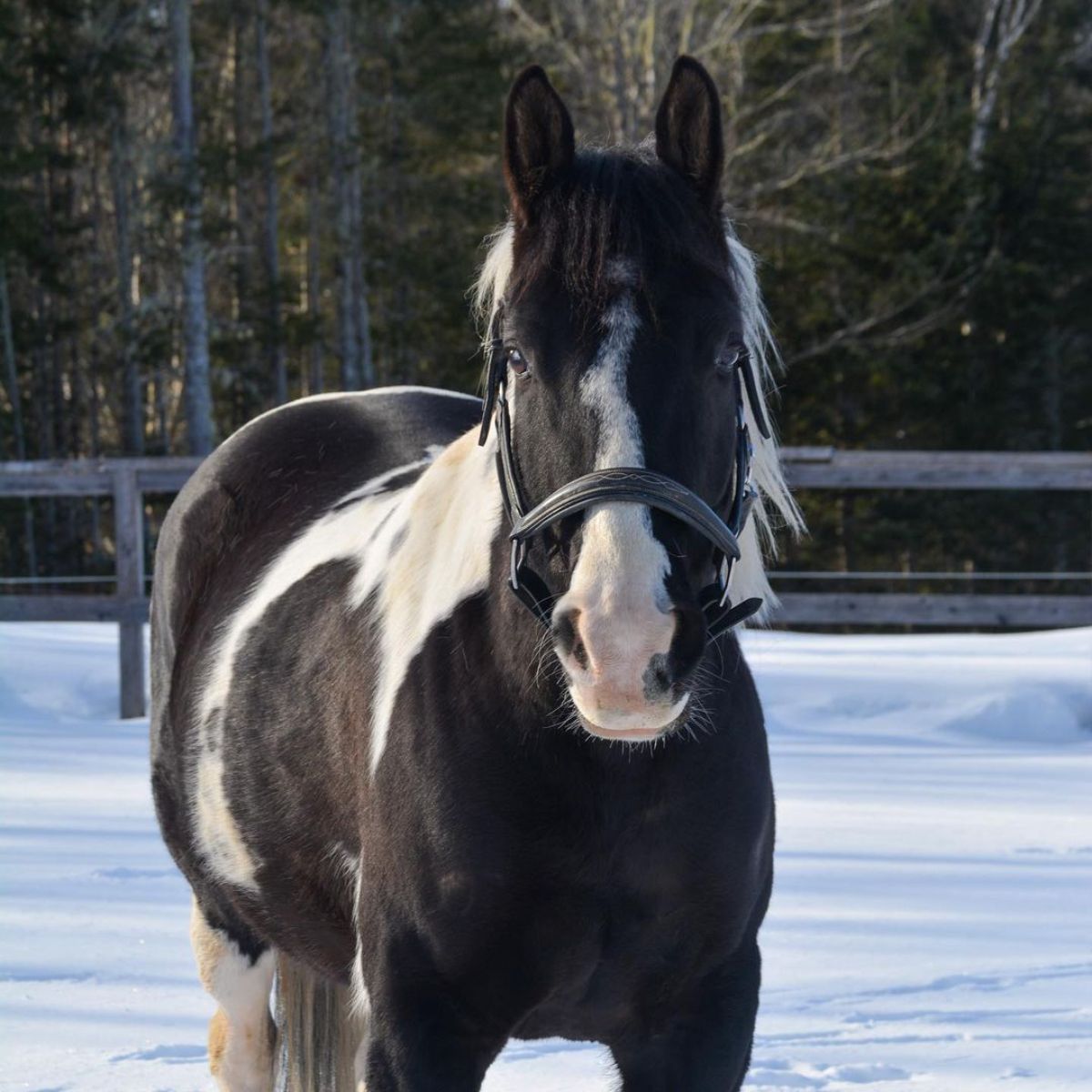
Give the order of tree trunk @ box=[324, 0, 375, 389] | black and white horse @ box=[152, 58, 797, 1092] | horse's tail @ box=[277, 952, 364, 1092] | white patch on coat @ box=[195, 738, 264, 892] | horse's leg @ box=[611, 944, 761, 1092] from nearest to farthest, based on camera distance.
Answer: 1. black and white horse @ box=[152, 58, 797, 1092]
2. horse's leg @ box=[611, 944, 761, 1092]
3. white patch on coat @ box=[195, 738, 264, 892]
4. horse's tail @ box=[277, 952, 364, 1092]
5. tree trunk @ box=[324, 0, 375, 389]

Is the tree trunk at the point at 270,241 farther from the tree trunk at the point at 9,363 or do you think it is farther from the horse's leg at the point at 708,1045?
the horse's leg at the point at 708,1045

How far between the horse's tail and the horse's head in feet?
4.22

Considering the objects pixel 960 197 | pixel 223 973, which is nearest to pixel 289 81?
pixel 960 197

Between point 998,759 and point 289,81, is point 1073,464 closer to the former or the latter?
point 998,759

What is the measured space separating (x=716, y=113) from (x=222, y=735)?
1405 mm

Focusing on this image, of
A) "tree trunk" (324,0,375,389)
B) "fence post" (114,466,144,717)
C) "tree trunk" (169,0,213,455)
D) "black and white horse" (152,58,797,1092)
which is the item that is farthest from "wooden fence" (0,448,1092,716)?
"tree trunk" (324,0,375,389)

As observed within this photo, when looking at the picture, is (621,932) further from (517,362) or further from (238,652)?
(238,652)

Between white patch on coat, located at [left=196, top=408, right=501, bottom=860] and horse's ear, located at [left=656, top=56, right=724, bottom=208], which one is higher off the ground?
horse's ear, located at [left=656, top=56, right=724, bottom=208]

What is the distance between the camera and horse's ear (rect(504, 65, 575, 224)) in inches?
68.7

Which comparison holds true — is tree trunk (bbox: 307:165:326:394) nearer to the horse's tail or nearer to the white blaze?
the horse's tail

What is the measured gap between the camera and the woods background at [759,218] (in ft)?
59.8

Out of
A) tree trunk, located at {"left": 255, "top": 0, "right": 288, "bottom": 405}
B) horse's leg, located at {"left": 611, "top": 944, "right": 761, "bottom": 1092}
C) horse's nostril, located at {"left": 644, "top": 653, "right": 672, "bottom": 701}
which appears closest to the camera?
horse's nostril, located at {"left": 644, "top": 653, "right": 672, "bottom": 701}

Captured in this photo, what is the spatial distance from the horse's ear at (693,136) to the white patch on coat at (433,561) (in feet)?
1.54

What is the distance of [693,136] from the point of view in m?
1.79
